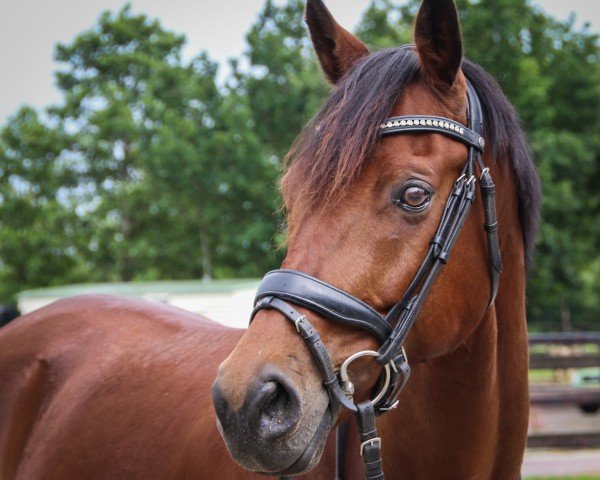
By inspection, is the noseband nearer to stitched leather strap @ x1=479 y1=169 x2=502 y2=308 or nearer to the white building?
stitched leather strap @ x1=479 y1=169 x2=502 y2=308

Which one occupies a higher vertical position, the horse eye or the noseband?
the horse eye

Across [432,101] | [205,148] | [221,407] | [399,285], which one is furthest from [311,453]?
[205,148]

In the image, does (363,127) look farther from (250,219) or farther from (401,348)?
(250,219)

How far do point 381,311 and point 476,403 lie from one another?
0.59 meters

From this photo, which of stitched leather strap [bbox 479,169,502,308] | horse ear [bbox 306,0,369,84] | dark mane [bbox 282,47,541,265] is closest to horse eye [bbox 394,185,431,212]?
dark mane [bbox 282,47,541,265]

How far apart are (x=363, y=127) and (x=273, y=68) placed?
923 inches

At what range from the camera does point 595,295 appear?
124ft

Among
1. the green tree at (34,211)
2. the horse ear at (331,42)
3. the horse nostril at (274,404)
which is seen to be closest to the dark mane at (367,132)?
the horse ear at (331,42)

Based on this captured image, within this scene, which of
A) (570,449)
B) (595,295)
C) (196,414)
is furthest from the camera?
(595,295)

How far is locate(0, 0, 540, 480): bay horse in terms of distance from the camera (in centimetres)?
164

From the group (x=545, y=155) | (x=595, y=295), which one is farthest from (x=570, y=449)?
(x=595, y=295)

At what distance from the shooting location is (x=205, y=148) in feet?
73.8

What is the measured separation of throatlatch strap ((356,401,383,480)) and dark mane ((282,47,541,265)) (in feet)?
2.02

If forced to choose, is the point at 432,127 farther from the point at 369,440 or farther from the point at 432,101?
the point at 369,440
